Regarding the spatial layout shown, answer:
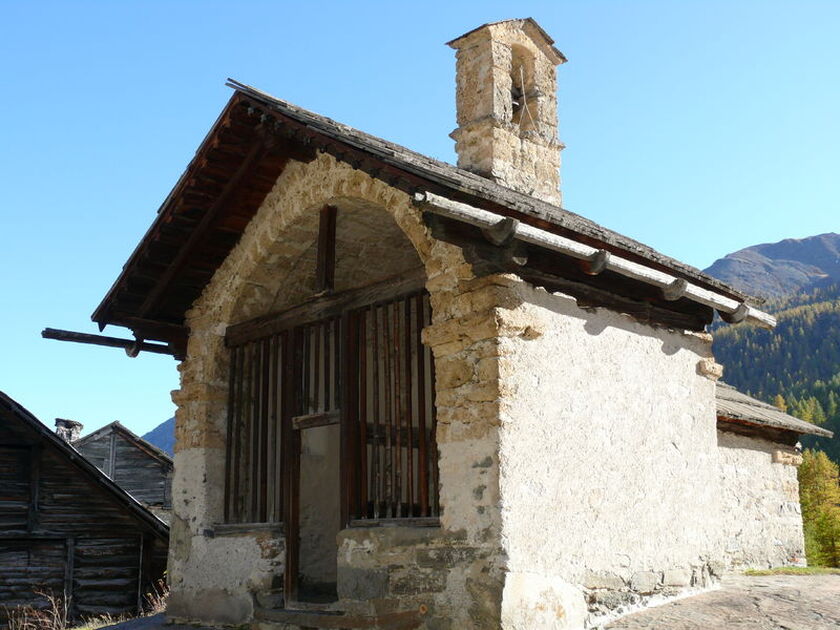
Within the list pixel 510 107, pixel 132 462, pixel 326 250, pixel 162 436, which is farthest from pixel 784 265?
pixel 326 250

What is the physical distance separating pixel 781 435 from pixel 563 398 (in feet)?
22.8

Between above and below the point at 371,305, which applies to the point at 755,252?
above

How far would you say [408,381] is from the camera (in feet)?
22.1

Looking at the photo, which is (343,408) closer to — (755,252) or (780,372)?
(780,372)

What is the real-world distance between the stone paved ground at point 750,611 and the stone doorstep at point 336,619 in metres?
1.39

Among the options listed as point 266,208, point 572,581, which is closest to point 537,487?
point 572,581

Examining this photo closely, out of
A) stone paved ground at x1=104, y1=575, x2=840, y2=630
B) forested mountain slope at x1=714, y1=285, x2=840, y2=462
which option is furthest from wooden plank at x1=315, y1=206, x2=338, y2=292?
forested mountain slope at x1=714, y1=285, x2=840, y2=462

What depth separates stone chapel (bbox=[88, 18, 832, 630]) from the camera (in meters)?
5.86

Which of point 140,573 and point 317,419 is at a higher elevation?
point 317,419

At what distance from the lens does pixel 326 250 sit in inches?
303

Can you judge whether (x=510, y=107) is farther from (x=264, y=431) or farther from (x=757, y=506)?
(x=757, y=506)

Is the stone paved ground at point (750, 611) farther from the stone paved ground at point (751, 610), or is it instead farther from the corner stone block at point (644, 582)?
the corner stone block at point (644, 582)

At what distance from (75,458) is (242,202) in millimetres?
5845

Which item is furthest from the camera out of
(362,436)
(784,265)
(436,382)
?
(784,265)
